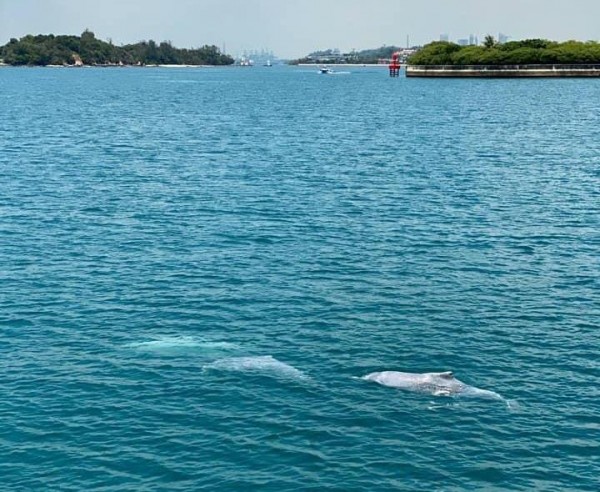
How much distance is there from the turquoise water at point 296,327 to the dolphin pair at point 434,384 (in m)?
0.77

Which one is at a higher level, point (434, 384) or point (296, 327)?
point (296, 327)

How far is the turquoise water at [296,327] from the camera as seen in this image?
3684 centimetres

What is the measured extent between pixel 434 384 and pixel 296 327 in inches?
444

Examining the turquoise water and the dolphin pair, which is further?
the dolphin pair

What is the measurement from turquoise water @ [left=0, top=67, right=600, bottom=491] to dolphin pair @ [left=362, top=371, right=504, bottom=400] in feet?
2.54

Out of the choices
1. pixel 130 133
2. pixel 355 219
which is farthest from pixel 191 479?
pixel 130 133

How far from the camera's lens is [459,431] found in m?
39.0

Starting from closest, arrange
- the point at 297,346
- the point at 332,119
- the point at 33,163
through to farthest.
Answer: the point at 297,346, the point at 33,163, the point at 332,119

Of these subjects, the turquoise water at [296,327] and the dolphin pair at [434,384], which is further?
the dolphin pair at [434,384]

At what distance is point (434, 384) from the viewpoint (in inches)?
1690

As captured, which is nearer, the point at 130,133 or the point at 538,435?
the point at 538,435

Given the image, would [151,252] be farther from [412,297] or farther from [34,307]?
[412,297]

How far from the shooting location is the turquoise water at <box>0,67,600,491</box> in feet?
121

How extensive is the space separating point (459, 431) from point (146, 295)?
25621 mm
